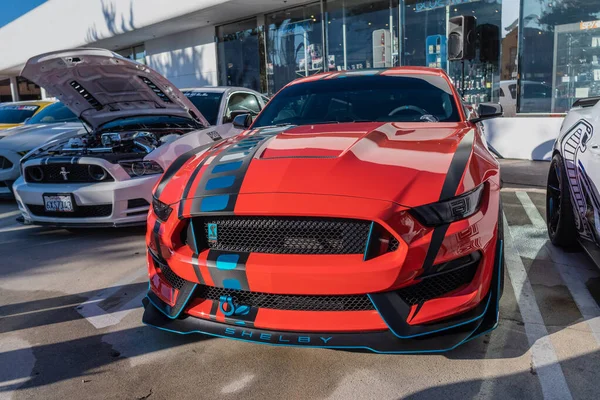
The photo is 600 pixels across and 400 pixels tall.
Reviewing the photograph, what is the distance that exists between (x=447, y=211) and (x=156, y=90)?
14.4 ft

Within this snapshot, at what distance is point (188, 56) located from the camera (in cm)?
1842

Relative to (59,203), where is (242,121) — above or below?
above

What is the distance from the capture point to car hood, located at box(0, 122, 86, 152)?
6664 mm

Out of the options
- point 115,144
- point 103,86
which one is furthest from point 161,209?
point 103,86

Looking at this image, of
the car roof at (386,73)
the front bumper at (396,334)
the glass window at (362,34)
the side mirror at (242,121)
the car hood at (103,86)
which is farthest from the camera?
the glass window at (362,34)

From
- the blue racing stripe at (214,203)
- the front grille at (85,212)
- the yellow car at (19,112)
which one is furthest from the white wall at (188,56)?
the blue racing stripe at (214,203)

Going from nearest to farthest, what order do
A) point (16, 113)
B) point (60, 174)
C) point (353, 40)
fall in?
point (60, 174) < point (16, 113) < point (353, 40)

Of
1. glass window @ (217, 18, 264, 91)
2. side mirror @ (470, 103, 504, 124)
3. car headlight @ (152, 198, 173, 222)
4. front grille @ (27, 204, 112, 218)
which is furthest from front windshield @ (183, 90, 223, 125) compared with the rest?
glass window @ (217, 18, 264, 91)

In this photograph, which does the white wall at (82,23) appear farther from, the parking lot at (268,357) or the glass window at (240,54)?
the parking lot at (268,357)

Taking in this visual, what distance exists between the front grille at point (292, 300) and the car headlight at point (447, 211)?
410 millimetres

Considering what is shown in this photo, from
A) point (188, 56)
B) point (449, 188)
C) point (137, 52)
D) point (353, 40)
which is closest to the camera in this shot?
point (449, 188)

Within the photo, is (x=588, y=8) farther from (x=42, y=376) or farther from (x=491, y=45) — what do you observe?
(x=42, y=376)

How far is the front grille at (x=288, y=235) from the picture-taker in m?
2.11

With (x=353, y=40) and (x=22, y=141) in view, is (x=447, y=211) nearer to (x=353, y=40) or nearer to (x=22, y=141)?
(x=22, y=141)
